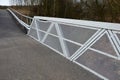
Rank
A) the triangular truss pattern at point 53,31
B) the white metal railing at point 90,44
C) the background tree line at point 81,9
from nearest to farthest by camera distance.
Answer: the white metal railing at point 90,44
the triangular truss pattern at point 53,31
the background tree line at point 81,9

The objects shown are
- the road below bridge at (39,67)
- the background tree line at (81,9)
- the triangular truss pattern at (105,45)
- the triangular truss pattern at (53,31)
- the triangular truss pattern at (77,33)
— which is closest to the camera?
the triangular truss pattern at (105,45)

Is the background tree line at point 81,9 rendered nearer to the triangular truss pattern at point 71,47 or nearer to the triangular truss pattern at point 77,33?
the triangular truss pattern at point 77,33

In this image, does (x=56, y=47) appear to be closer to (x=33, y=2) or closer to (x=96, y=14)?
(x=96, y=14)

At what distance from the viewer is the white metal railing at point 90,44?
6.86 metres

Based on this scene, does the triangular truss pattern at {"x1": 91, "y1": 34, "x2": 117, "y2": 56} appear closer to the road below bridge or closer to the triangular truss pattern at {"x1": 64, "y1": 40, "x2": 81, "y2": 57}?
the road below bridge

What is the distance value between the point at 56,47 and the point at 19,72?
334 centimetres

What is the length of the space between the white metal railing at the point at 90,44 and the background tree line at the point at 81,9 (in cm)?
857

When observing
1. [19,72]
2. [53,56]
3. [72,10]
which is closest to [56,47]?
[53,56]

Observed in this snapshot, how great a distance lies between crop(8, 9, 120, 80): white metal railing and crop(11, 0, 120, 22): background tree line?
8.57m

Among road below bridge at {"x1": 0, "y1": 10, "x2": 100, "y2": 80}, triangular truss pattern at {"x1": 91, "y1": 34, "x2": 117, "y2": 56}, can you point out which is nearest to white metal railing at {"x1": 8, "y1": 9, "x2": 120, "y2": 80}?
triangular truss pattern at {"x1": 91, "y1": 34, "x2": 117, "y2": 56}

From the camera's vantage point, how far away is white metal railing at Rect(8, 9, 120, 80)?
22.5 feet

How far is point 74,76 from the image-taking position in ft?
23.8

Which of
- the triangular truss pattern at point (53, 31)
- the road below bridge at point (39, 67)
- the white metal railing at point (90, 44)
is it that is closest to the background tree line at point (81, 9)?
the triangular truss pattern at point (53, 31)

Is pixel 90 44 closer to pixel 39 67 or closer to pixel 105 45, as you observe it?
pixel 105 45
